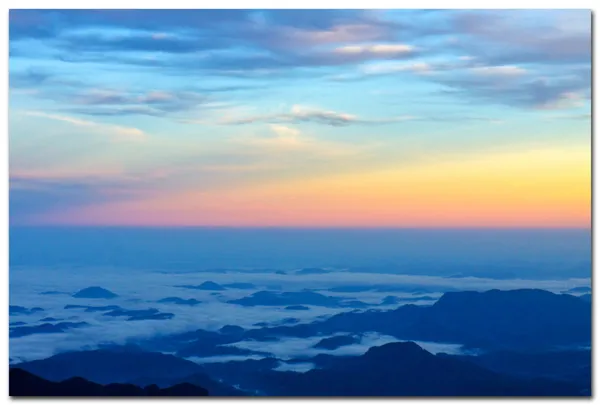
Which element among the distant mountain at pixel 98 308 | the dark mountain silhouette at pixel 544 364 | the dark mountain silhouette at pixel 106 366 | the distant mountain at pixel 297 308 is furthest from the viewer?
the distant mountain at pixel 297 308

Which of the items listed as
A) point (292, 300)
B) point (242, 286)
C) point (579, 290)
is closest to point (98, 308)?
point (242, 286)

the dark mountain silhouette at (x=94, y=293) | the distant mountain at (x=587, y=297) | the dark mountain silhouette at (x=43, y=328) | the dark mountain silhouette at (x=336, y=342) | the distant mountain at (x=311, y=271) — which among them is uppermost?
the distant mountain at (x=311, y=271)

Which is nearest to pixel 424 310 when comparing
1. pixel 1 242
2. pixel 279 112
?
pixel 279 112

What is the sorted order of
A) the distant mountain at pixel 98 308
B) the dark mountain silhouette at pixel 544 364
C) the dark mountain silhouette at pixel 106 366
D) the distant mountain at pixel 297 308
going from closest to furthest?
the dark mountain silhouette at pixel 544 364 < the dark mountain silhouette at pixel 106 366 < the distant mountain at pixel 98 308 < the distant mountain at pixel 297 308

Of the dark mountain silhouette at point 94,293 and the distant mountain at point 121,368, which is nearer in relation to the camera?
the distant mountain at point 121,368

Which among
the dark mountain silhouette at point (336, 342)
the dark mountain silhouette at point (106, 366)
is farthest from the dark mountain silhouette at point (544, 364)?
the dark mountain silhouette at point (106, 366)

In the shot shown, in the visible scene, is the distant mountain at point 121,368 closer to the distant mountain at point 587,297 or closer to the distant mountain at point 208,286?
the distant mountain at point 208,286

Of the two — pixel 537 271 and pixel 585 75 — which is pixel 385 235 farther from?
pixel 585 75
